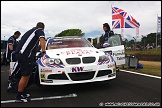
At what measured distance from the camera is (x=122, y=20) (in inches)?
587

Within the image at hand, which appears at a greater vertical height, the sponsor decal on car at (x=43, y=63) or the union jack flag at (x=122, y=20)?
the union jack flag at (x=122, y=20)

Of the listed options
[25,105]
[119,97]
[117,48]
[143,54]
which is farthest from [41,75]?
[143,54]

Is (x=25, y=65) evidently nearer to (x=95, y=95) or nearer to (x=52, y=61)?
(x=52, y=61)

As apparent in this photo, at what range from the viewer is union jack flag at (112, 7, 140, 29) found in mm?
14620

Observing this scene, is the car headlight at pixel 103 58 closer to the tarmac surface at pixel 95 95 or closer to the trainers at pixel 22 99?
the tarmac surface at pixel 95 95

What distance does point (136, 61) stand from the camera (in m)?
10.6

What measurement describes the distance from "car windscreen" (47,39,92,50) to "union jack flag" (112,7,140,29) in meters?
7.82

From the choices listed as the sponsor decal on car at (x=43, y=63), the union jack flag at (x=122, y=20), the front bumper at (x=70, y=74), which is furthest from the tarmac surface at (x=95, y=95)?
the union jack flag at (x=122, y=20)

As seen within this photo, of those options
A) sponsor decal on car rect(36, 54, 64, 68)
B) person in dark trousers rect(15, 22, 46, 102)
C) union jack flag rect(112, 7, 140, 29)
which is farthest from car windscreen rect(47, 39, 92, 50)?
union jack flag rect(112, 7, 140, 29)

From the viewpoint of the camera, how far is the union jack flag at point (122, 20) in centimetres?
1462

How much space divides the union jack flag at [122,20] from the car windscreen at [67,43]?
25.7 feet

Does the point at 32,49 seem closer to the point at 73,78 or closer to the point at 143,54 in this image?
the point at 73,78

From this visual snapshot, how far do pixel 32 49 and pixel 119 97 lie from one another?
2108mm

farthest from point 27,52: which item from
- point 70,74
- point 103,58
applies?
point 103,58
